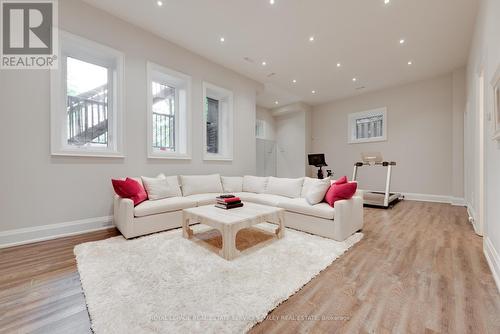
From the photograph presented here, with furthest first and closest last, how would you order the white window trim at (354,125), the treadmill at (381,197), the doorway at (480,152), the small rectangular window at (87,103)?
the white window trim at (354,125) < the treadmill at (381,197) < the small rectangular window at (87,103) < the doorway at (480,152)

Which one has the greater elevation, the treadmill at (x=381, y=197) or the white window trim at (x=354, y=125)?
the white window trim at (x=354, y=125)

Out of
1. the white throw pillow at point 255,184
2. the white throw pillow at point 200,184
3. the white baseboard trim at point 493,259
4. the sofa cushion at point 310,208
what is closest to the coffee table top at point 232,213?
the sofa cushion at point 310,208

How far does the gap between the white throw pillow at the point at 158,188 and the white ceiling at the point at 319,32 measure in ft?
8.78

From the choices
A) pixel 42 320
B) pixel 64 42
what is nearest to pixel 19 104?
pixel 64 42

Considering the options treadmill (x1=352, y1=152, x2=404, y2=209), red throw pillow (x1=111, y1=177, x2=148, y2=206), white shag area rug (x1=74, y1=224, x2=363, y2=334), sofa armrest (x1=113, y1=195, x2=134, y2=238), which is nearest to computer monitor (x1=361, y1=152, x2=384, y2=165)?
treadmill (x1=352, y1=152, x2=404, y2=209)

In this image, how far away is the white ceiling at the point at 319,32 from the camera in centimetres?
320

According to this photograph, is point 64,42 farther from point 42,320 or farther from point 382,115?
point 382,115

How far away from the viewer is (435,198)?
18.6ft

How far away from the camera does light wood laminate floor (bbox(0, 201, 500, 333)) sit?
1334 millimetres

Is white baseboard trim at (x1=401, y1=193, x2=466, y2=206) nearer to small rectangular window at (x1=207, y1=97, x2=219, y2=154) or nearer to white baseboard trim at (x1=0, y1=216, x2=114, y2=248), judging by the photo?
small rectangular window at (x1=207, y1=97, x2=219, y2=154)

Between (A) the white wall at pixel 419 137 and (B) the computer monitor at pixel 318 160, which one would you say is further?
(B) the computer monitor at pixel 318 160

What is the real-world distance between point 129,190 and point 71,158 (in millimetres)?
994

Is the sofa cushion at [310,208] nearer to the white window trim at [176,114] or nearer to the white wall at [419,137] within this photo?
the white window trim at [176,114]

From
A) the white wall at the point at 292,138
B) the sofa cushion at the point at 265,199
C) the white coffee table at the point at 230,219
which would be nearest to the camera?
the white coffee table at the point at 230,219
